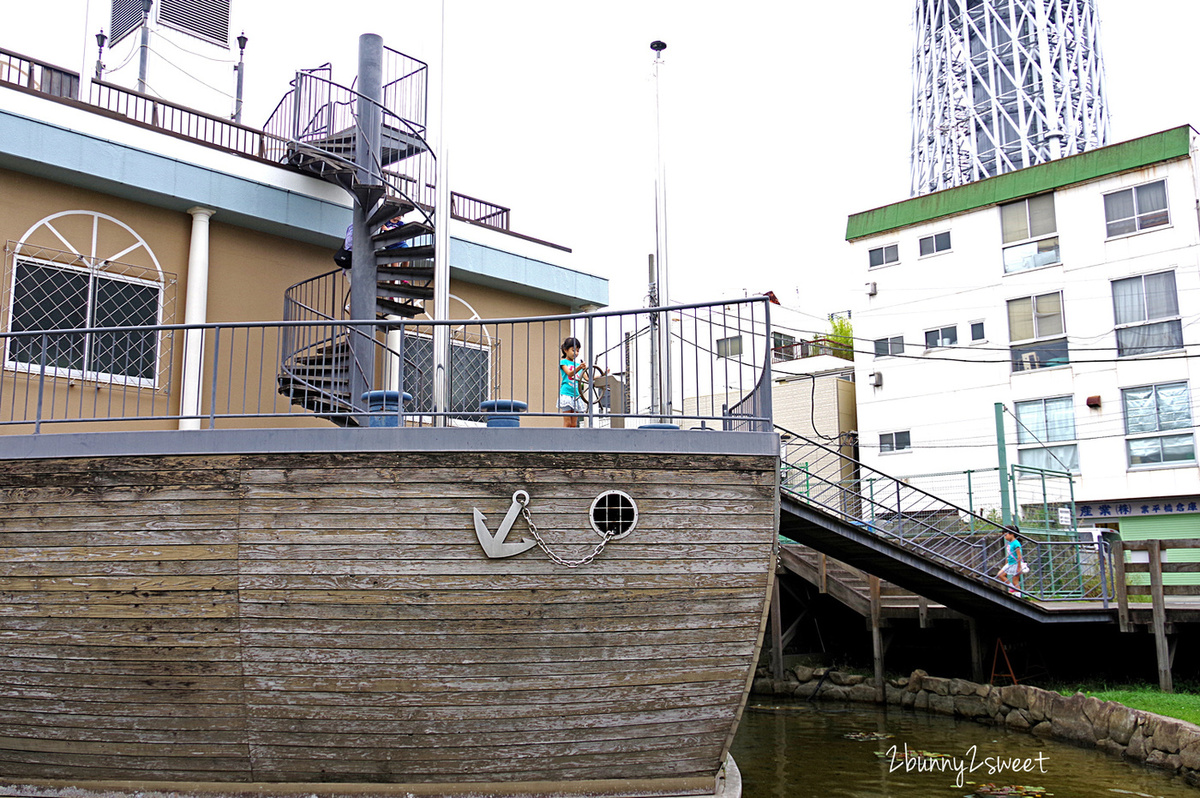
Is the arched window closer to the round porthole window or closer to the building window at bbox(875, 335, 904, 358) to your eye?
the round porthole window

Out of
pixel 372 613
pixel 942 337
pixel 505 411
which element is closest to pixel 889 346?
pixel 942 337

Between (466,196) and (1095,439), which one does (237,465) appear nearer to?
(466,196)

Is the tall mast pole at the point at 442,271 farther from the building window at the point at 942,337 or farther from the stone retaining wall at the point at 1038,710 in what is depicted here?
the building window at the point at 942,337

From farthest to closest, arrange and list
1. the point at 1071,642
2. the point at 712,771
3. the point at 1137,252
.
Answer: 1. the point at 1137,252
2. the point at 1071,642
3. the point at 712,771

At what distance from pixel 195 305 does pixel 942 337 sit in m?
19.8

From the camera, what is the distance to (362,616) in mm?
6883

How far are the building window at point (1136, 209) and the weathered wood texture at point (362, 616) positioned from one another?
18.4m

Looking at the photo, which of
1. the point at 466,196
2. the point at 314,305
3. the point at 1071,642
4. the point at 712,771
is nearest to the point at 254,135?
the point at 314,305

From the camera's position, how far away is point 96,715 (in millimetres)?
7121

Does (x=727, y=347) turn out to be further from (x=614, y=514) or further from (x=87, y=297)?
(x=87, y=297)

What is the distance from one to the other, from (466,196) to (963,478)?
16470 millimetres

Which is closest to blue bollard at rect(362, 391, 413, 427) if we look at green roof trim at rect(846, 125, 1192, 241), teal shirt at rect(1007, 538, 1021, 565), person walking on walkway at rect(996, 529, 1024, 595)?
person walking on walkway at rect(996, 529, 1024, 595)

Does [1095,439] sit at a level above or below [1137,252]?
below

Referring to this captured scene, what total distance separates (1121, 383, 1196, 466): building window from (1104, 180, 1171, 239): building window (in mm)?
3592
